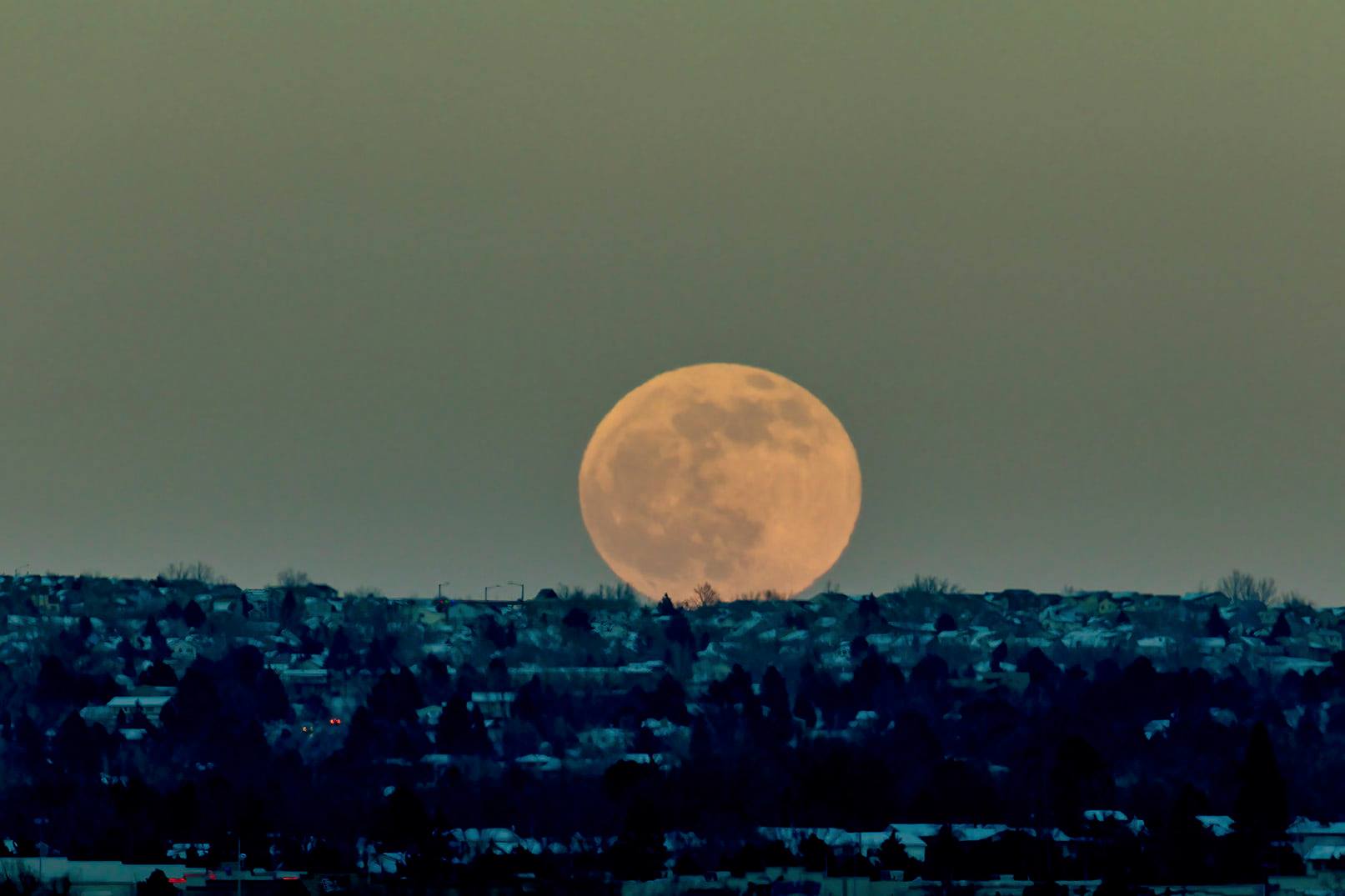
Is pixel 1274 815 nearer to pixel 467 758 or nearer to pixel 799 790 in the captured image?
pixel 799 790

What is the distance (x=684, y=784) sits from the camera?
483 feet

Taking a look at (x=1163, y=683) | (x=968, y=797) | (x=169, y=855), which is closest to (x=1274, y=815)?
(x=968, y=797)

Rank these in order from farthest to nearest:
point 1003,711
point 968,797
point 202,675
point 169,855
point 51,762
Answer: point 202,675 < point 1003,711 < point 51,762 < point 968,797 < point 169,855

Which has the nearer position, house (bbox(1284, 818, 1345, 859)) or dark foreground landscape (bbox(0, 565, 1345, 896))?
dark foreground landscape (bbox(0, 565, 1345, 896))

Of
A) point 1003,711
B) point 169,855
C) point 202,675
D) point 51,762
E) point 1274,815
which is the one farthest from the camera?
point 202,675

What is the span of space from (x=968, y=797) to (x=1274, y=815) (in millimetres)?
13507

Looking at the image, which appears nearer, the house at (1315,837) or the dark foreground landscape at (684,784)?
the dark foreground landscape at (684,784)

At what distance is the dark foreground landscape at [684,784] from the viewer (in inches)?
4727

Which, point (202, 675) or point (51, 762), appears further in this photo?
point (202, 675)

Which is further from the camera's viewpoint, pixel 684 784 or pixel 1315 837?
pixel 684 784

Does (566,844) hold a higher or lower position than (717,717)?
lower

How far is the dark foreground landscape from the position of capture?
120062 mm

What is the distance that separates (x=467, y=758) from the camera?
164 metres

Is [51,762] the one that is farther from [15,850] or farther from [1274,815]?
[1274,815]
